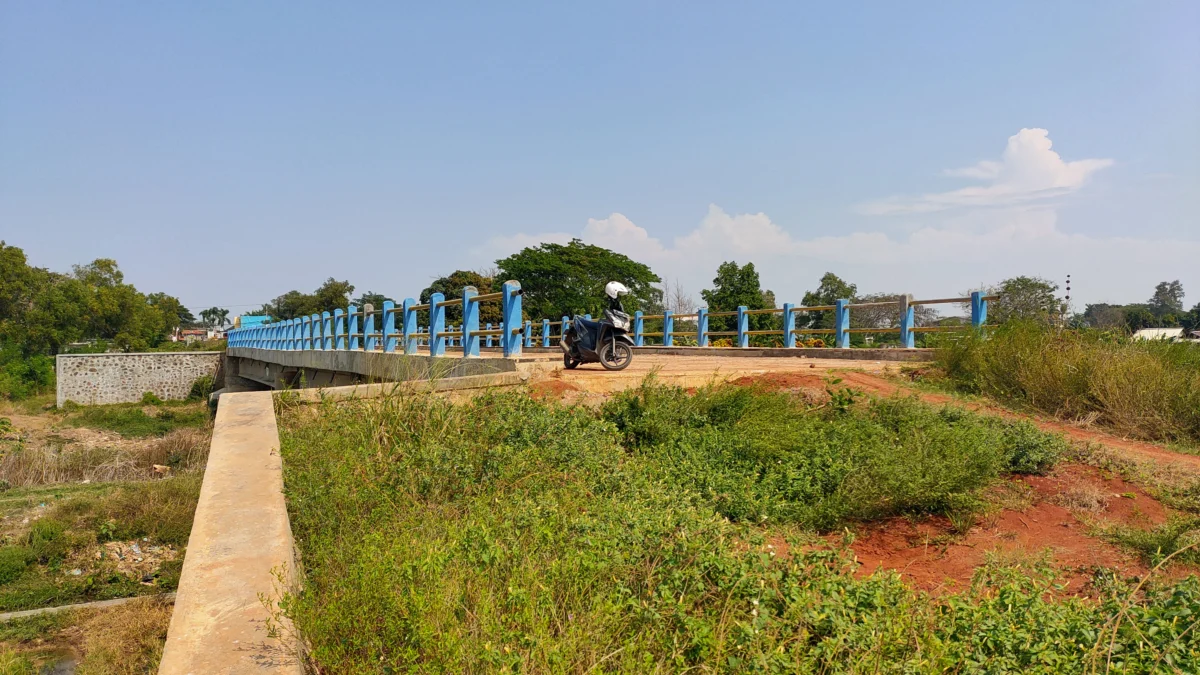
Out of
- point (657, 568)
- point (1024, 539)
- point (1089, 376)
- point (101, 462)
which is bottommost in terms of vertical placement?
point (101, 462)

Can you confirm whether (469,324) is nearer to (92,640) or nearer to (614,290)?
(614,290)

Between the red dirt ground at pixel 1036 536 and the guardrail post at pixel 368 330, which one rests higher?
the guardrail post at pixel 368 330

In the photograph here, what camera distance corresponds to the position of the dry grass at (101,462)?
1575 centimetres

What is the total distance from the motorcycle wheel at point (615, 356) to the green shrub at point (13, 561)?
6444 mm

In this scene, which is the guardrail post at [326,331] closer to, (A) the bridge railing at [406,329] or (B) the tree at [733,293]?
(A) the bridge railing at [406,329]

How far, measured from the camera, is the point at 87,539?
8.73 metres

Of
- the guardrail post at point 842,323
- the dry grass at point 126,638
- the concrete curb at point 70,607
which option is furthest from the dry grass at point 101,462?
the guardrail post at point 842,323

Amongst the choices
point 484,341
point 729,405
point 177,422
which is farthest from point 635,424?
point 177,422

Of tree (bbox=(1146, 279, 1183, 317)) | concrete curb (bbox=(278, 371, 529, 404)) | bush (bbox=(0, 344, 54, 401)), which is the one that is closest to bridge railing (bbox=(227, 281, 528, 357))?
concrete curb (bbox=(278, 371, 529, 404))

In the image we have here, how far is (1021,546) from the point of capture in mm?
3973

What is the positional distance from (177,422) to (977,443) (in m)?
37.4

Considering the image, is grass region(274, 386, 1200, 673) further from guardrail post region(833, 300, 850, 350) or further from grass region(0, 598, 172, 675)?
guardrail post region(833, 300, 850, 350)

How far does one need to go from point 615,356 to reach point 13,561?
670 cm

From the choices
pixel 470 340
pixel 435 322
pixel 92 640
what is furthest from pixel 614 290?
pixel 92 640
